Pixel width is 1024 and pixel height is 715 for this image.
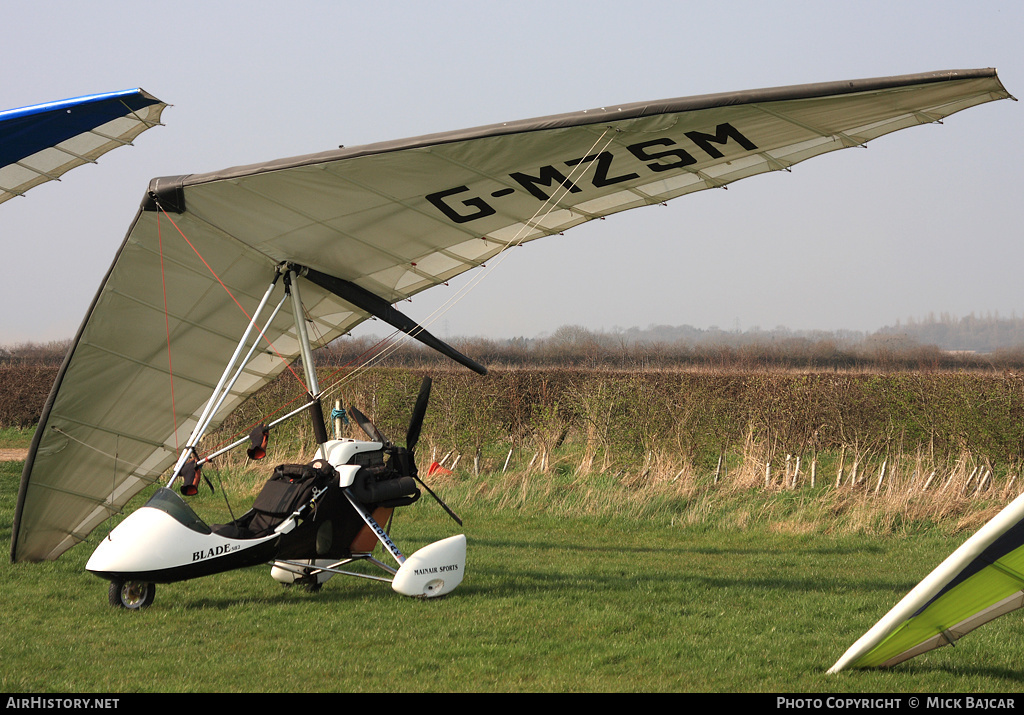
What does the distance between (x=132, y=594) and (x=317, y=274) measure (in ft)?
10.4

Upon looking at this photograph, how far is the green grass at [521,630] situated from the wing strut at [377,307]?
2.24 metres

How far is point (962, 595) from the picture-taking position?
3.85 meters

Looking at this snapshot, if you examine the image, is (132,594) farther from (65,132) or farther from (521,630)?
(65,132)

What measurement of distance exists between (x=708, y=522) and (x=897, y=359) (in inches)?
490

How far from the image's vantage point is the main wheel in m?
6.74

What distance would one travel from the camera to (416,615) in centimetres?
653

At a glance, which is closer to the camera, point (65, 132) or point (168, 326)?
point (168, 326)

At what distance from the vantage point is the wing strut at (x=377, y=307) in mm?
8062

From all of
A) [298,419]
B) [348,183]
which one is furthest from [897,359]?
[348,183]

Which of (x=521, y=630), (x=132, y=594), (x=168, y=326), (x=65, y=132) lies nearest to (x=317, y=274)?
(x=168, y=326)

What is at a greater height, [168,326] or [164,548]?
[168,326]

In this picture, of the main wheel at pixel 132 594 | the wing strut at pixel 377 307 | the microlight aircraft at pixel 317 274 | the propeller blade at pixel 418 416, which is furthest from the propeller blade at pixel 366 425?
the main wheel at pixel 132 594

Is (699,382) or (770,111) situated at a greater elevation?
(770,111)
